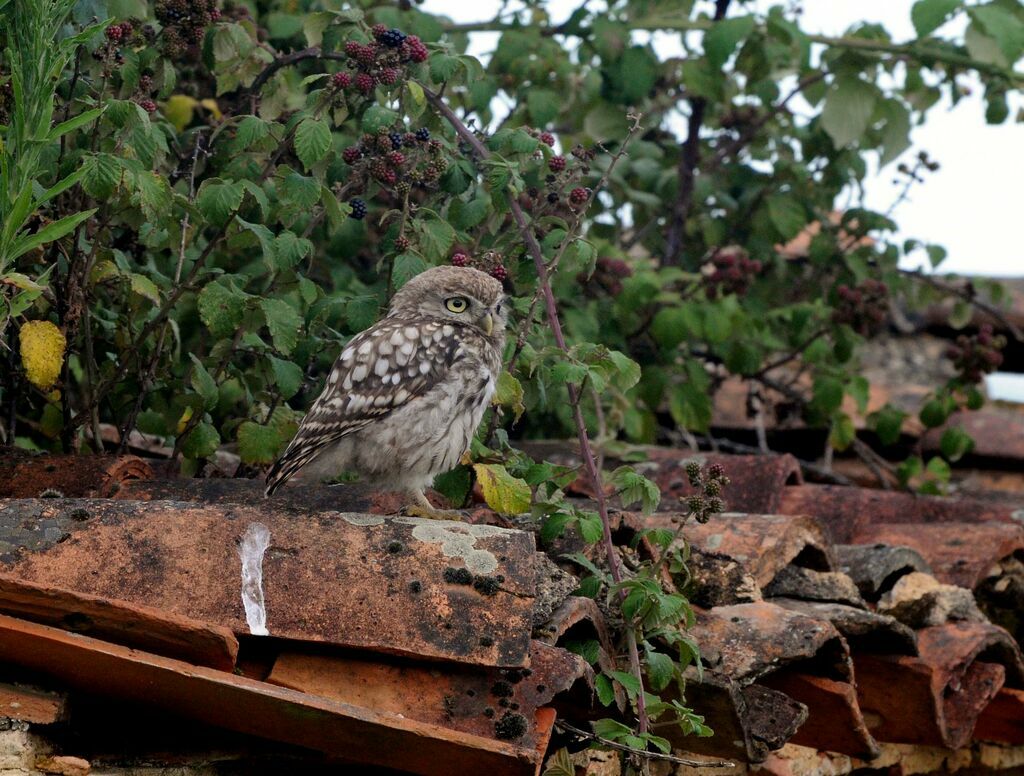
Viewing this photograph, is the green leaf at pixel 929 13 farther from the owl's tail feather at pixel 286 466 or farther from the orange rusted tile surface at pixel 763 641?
the owl's tail feather at pixel 286 466

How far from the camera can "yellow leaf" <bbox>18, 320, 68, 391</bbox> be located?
3.15 metres

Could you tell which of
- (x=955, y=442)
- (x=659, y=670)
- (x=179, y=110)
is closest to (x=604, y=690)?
(x=659, y=670)

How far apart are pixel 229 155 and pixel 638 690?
6.32 feet

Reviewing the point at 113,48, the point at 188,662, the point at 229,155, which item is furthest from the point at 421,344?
the point at 188,662

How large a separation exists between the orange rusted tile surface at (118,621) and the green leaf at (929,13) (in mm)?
4392

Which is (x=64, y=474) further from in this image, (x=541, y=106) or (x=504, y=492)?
(x=541, y=106)

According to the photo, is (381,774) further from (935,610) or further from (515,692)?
(935,610)

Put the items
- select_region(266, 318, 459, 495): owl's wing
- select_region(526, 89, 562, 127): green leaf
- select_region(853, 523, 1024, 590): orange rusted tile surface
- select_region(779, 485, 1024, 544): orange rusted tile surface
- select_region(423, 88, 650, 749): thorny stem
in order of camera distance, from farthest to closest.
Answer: select_region(526, 89, 562, 127): green leaf < select_region(779, 485, 1024, 544): orange rusted tile surface < select_region(853, 523, 1024, 590): orange rusted tile surface < select_region(266, 318, 459, 495): owl's wing < select_region(423, 88, 650, 749): thorny stem

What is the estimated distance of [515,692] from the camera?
247cm

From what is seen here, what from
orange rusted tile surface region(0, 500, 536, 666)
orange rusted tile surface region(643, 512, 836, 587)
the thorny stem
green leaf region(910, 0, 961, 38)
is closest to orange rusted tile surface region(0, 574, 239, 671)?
orange rusted tile surface region(0, 500, 536, 666)

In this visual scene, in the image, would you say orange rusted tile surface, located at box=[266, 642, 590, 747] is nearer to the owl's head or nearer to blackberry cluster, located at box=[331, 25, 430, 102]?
the owl's head

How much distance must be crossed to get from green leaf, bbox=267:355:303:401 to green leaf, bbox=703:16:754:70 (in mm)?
2980

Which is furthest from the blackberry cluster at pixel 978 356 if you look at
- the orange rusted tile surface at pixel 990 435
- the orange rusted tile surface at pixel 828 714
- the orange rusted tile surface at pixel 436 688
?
the orange rusted tile surface at pixel 436 688

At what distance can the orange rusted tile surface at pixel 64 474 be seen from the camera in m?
3.19
